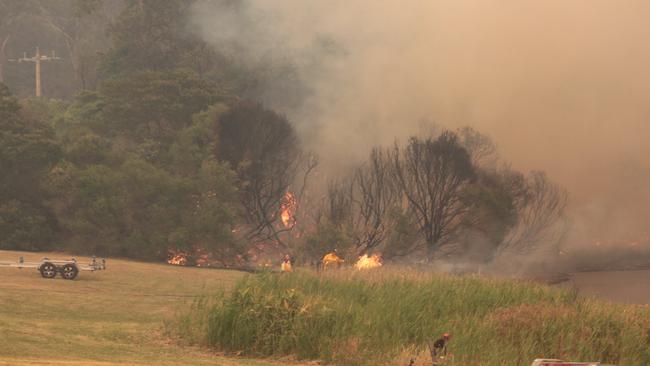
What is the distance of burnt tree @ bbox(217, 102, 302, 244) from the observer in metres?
54.7

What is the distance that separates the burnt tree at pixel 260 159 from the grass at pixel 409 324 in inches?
1122

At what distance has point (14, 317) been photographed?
2361 cm

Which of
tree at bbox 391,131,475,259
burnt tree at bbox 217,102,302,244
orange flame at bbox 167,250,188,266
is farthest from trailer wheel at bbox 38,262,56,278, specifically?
tree at bbox 391,131,475,259

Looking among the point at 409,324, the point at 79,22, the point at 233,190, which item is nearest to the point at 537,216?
the point at 233,190

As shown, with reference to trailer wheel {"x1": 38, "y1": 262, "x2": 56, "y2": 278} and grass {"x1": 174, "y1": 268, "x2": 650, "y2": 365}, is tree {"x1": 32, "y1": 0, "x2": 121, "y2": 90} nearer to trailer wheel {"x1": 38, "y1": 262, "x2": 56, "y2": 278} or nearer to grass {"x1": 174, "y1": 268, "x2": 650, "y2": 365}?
trailer wheel {"x1": 38, "y1": 262, "x2": 56, "y2": 278}

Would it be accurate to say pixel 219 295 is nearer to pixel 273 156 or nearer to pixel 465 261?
pixel 465 261

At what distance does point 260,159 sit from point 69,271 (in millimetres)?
23899

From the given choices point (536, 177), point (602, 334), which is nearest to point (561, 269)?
point (536, 177)

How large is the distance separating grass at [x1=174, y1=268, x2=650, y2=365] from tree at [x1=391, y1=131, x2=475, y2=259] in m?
24.4

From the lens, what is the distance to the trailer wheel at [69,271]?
109 ft

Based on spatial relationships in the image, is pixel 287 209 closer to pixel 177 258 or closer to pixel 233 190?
pixel 233 190

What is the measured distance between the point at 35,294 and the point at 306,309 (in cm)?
969

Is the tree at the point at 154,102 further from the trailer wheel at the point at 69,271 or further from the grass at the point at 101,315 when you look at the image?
the trailer wheel at the point at 69,271

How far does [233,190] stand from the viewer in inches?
1972
